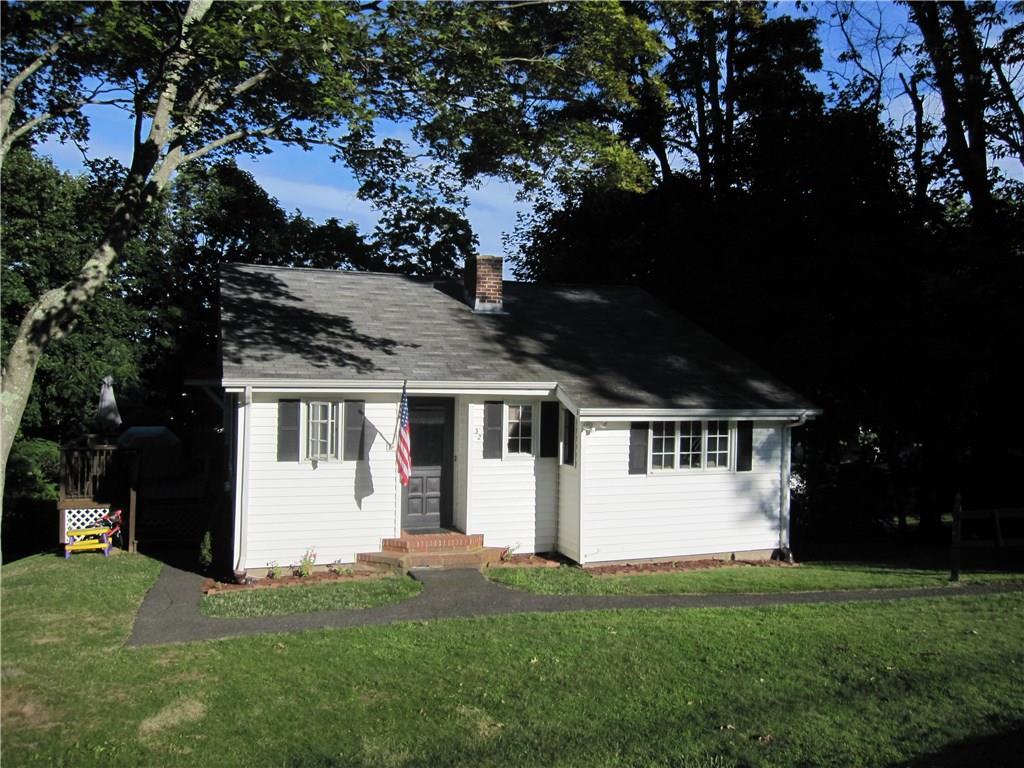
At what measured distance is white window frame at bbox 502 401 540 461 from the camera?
14.2 m

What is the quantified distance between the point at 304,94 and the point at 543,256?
17650 mm

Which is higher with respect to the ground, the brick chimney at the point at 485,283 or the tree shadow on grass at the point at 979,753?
the brick chimney at the point at 485,283

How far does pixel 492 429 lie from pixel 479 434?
25 centimetres

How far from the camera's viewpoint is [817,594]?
1201cm

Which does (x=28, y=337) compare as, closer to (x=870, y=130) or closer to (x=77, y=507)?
(x=77, y=507)

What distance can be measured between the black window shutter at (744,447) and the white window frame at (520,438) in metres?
3.66

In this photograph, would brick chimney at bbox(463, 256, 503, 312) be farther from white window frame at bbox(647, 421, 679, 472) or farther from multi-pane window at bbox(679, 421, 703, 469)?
multi-pane window at bbox(679, 421, 703, 469)

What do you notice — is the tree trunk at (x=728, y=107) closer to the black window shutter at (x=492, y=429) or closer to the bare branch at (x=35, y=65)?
the black window shutter at (x=492, y=429)

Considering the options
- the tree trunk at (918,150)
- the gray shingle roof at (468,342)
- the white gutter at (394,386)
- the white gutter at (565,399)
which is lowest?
the white gutter at (565,399)

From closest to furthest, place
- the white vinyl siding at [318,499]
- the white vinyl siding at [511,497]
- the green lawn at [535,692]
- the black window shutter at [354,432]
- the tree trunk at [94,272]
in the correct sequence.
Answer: the green lawn at [535,692] → the tree trunk at [94,272] → the white vinyl siding at [318,499] → the black window shutter at [354,432] → the white vinyl siding at [511,497]

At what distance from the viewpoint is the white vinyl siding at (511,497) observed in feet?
45.8

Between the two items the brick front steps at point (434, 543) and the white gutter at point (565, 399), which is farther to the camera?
the white gutter at point (565, 399)

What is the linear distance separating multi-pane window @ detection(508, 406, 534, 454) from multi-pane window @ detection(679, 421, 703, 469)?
2618mm

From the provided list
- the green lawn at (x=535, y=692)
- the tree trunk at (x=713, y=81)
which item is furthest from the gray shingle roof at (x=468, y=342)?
the tree trunk at (x=713, y=81)
